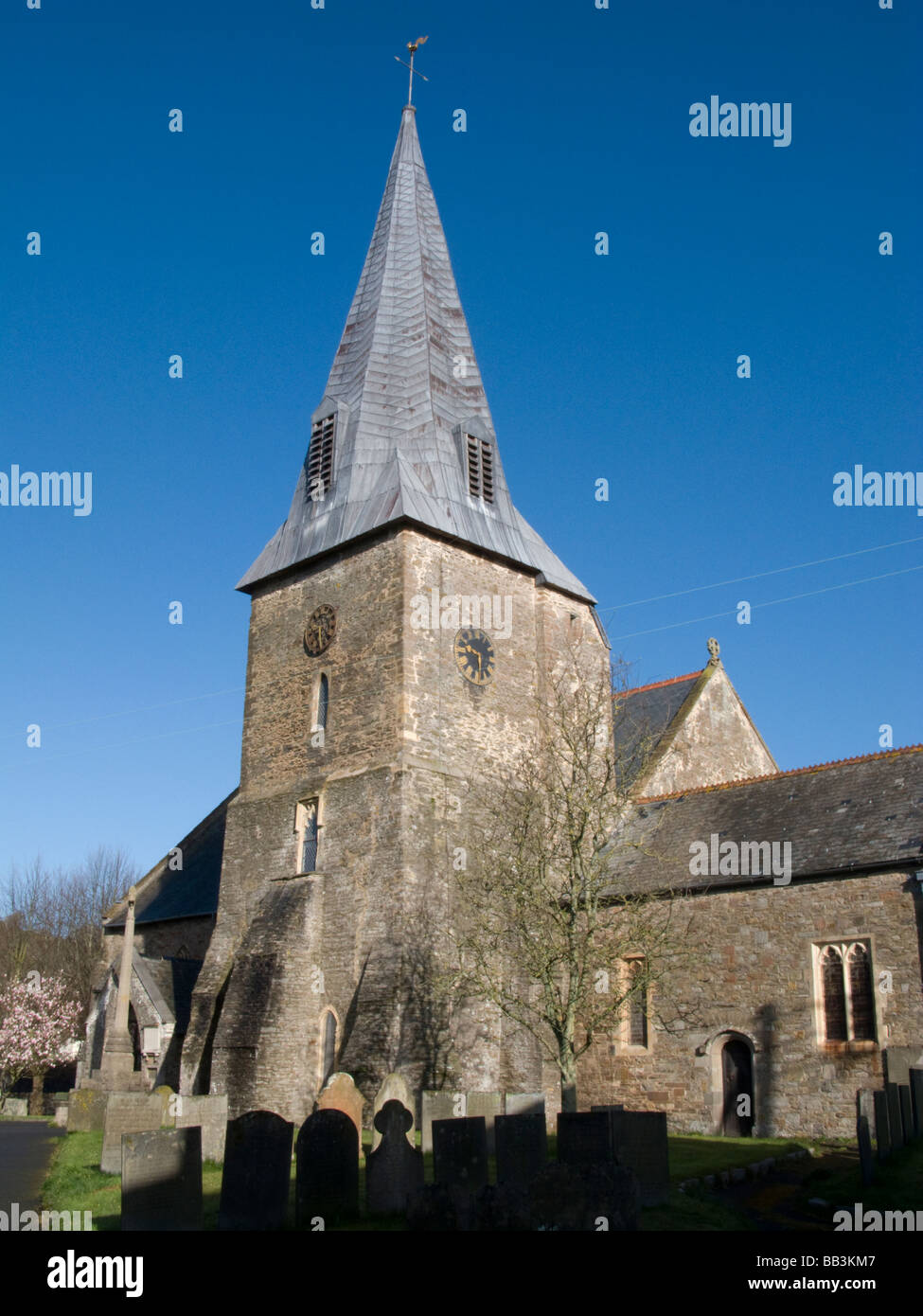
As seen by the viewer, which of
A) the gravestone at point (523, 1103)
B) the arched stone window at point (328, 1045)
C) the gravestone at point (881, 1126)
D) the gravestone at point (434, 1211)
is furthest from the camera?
the arched stone window at point (328, 1045)

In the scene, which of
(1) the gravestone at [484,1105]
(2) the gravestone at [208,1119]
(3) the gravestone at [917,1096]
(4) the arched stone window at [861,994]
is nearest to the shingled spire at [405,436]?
(4) the arched stone window at [861,994]

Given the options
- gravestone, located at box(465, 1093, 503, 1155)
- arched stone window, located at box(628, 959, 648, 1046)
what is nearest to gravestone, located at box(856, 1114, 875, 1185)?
gravestone, located at box(465, 1093, 503, 1155)

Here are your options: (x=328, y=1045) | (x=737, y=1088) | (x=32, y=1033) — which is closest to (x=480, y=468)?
(x=328, y=1045)

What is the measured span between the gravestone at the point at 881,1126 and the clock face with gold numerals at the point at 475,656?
13902mm

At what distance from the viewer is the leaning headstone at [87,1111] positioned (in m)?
21.9

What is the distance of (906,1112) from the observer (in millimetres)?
14977

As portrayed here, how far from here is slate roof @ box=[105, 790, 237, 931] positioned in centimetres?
3231

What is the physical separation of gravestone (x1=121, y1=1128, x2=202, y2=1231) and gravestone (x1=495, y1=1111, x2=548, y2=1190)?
3.40 m

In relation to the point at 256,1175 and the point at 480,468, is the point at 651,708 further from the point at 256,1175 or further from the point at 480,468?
the point at 256,1175

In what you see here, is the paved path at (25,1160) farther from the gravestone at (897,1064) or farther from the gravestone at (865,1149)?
the gravestone at (897,1064)

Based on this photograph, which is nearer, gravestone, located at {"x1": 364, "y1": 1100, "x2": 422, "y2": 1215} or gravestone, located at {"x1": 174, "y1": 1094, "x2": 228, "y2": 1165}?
gravestone, located at {"x1": 364, "y1": 1100, "x2": 422, "y2": 1215}

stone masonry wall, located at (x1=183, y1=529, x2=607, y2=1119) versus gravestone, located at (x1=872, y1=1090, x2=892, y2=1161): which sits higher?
stone masonry wall, located at (x1=183, y1=529, x2=607, y2=1119)

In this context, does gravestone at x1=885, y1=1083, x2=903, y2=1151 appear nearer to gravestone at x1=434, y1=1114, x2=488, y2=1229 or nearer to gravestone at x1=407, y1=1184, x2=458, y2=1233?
gravestone at x1=434, y1=1114, x2=488, y2=1229
